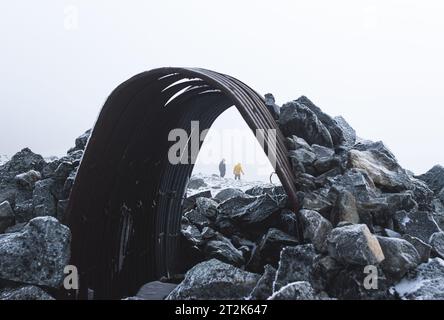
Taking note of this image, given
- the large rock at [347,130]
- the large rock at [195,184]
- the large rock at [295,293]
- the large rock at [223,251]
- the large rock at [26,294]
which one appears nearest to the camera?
the large rock at [295,293]

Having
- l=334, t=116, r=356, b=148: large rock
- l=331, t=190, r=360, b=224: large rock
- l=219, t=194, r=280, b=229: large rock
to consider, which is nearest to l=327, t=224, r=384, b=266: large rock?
l=331, t=190, r=360, b=224: large rock

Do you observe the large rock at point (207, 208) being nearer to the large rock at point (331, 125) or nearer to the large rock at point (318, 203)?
the large rock at point (331, 125)

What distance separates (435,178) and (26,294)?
836 cm

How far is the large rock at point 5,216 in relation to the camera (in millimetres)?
7863

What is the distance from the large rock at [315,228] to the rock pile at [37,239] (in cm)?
361

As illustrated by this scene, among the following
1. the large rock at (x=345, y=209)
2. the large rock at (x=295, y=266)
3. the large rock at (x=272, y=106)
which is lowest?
the large rock at (x=295, y=266)

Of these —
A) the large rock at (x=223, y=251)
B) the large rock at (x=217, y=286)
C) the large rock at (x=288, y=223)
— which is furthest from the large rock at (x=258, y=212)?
the large rock at (x=217, y=286)

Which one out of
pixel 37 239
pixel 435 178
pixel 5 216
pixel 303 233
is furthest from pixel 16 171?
pixel 435 178

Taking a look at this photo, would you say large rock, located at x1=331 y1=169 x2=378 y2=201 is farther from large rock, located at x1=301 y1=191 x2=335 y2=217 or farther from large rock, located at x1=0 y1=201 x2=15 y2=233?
large rock, located at x1=0 y1=201 x2=15 y2=233

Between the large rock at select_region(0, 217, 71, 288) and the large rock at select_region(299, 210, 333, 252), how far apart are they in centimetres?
362

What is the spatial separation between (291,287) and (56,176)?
19.5 feet

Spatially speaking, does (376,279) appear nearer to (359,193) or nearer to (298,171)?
(359,193)

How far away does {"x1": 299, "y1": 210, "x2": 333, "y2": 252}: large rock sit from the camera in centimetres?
505
